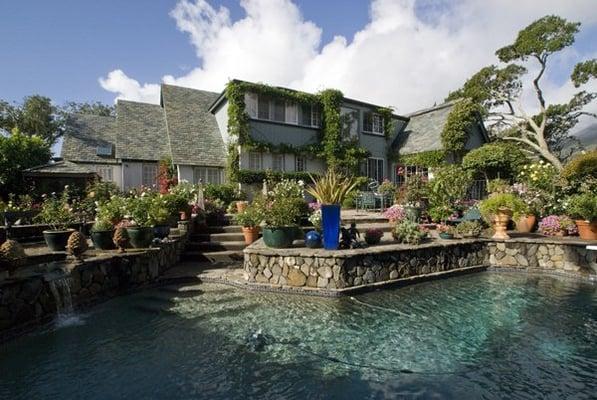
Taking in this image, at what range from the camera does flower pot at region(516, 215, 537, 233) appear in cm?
1176

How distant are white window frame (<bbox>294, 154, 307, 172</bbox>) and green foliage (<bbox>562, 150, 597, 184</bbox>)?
1274 centimetres

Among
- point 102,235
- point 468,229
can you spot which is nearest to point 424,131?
point 468,229

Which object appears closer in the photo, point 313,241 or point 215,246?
point 313,241

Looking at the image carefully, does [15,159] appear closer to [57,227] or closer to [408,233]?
[57,227]

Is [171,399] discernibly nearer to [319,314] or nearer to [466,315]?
[319,314]

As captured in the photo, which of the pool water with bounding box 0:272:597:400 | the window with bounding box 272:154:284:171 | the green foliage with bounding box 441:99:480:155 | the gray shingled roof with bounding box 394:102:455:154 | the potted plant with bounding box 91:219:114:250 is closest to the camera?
the pool water with bounding box 0:272:597:400

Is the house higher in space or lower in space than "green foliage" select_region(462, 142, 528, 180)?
higher

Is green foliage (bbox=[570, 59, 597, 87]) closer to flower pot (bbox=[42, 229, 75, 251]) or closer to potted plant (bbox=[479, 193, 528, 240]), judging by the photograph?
potted plant (bbox=[479, 193, 528, 240])

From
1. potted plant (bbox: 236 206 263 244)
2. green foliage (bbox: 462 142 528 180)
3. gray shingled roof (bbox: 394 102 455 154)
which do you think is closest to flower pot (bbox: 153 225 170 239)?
potted plant (bbox: 236 206 263 244)

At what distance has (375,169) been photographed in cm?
2373

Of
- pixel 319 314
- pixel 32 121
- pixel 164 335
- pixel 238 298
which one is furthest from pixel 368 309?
pixel 32 121

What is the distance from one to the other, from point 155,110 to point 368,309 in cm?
2162

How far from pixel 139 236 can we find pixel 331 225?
4769mm

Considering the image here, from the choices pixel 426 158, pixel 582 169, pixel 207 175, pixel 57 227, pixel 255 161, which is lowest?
pixel 57 227
